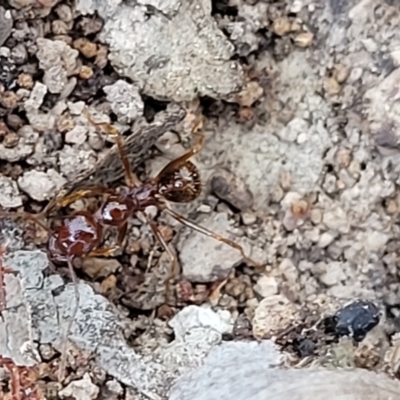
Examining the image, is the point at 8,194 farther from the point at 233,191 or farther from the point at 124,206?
the point at 233,191

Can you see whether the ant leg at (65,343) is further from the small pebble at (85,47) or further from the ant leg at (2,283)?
the small pebble at (85,47)

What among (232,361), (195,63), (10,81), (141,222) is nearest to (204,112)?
(195,63)

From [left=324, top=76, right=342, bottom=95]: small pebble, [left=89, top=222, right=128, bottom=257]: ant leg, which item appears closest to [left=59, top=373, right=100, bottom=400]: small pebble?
[left=89, top=222, right=128, bottom=257]: ant leg

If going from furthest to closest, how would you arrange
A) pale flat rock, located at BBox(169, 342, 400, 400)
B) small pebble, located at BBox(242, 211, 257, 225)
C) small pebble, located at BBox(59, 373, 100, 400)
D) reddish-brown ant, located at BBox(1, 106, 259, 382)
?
small pebble, located at BBox(242, 211, 257, 225), reddish-brown ant, located at BBox(1, 106, 259, 382), small pebble, located at BBox(59, 373, 100, 400), pale flat rock, located at BBox(169, 342, 400, 400)

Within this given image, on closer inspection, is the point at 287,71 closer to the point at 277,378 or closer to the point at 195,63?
the point at 195,63

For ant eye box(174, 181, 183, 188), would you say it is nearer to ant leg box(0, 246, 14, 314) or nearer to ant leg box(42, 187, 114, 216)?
ant leg box(42, 187, 114, 216)

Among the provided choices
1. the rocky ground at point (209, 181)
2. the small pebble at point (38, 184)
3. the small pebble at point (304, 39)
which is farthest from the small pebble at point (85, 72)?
the small pebble at point (304, 39)
